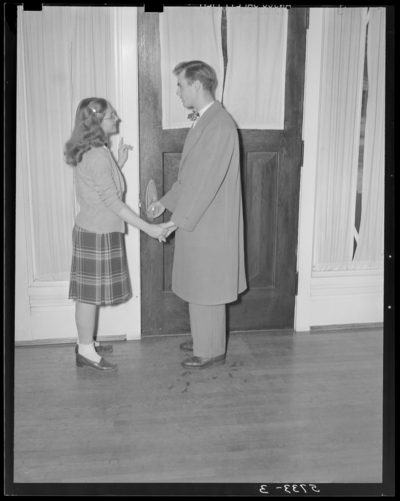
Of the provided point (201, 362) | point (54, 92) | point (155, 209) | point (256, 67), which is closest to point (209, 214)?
point (155, 209)

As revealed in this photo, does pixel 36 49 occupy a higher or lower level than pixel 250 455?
higher

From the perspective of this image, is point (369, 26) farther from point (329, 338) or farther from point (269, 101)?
point (329, 338)

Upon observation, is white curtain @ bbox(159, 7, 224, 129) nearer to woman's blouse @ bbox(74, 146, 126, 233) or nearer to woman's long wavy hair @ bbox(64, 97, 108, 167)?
woman's long wavy hair @ bbox(64, 97, 108, 167)

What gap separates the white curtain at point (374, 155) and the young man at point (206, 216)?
40.0 inches

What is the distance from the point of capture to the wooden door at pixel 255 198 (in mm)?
3014

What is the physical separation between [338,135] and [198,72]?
3.54 feet

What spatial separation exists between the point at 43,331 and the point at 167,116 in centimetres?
149

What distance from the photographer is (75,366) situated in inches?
113

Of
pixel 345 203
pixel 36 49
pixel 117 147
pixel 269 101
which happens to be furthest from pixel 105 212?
pixel 345 203

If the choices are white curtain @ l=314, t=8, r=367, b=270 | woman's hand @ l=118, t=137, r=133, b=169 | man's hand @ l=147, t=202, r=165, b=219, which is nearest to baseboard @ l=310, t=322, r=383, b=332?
white curtain @ l=314, t=8, r=367, b=270

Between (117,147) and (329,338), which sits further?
(329,338)

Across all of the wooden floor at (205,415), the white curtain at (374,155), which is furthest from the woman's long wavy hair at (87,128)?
the white curtain at (374,155)

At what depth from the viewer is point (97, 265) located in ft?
8.81

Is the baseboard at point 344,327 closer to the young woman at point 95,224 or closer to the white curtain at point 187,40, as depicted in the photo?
the young woman at point 95,224
